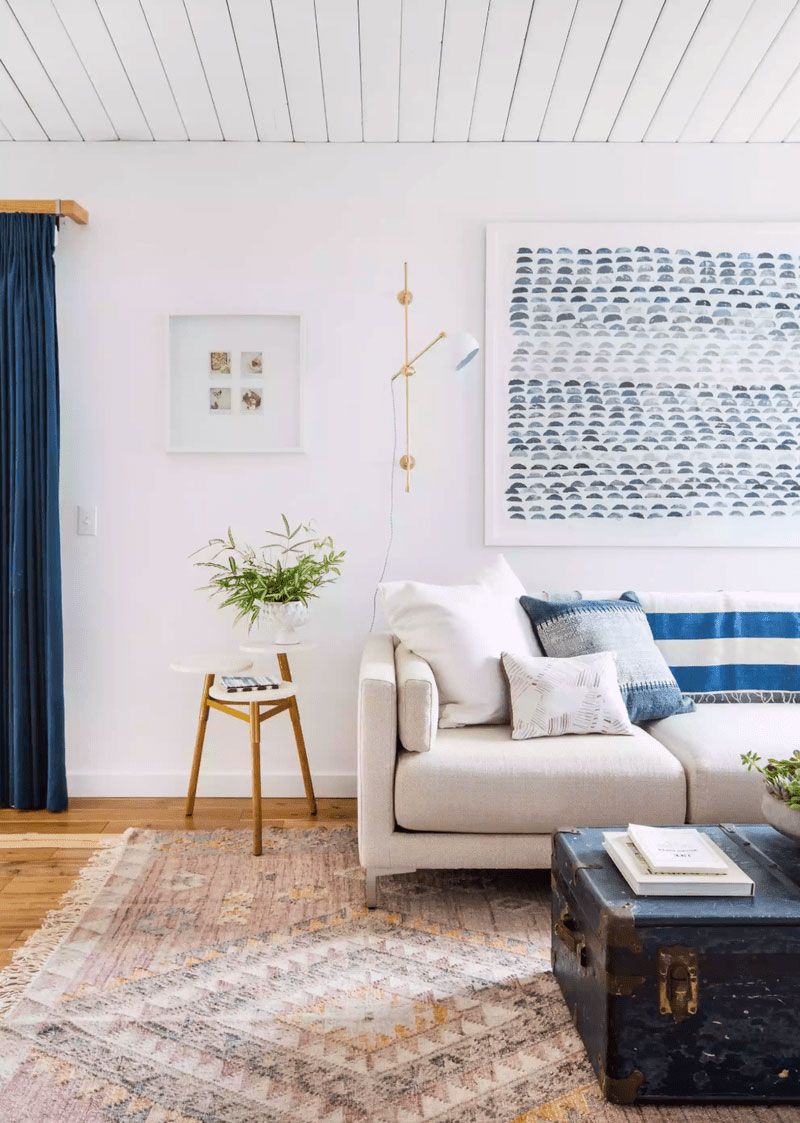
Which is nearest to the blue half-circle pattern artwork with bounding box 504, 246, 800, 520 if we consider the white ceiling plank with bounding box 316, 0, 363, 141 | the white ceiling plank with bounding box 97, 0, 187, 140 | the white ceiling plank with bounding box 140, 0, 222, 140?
the white ceiling plank with bounding box 316, 0, 363, 141

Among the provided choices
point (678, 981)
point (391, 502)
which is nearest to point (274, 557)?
point (391, 502)

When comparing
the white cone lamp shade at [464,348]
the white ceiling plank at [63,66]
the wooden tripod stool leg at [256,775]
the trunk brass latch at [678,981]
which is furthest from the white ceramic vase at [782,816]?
Result: the white ceiling plank at [63,66]

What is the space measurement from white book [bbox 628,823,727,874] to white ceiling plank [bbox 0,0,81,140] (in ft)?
9.27

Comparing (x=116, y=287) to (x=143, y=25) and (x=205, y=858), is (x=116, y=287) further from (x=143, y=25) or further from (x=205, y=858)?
(x=205, y=858)

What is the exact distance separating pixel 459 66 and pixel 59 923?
111 inches

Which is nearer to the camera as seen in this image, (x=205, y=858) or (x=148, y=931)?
(x=148, y=931)

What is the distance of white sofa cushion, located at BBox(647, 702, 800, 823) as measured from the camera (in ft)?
8.07

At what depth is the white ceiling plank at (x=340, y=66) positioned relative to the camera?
8.90ft

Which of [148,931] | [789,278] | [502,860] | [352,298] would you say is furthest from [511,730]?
[789,278]

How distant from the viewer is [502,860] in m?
2.48

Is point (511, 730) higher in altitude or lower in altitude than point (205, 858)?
higher

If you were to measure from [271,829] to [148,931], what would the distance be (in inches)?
32.2

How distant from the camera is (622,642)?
9.65 feet

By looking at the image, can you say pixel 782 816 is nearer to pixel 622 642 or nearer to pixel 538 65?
pixel 622 642
